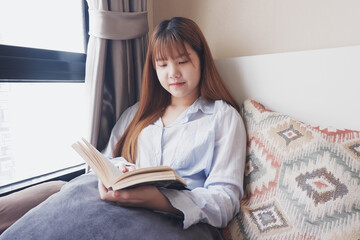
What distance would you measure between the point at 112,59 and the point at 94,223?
0.89 m

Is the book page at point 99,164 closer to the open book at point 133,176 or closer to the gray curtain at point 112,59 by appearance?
the open book at point 133,176

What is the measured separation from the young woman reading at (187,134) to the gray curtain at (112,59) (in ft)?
0.62

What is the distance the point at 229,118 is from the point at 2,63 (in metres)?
1.02

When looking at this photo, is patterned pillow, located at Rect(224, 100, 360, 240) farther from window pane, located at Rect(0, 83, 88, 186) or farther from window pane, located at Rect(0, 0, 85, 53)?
window pane, located at Rect(0, 0, 85, 53)

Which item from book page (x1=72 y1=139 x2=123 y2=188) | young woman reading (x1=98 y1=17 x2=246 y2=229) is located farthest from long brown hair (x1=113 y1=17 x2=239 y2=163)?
book page (x1=72 y1=139 x2=123 y2=188)

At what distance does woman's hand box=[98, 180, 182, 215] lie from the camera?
68 cm

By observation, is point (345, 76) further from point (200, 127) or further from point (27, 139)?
point (27, 139)

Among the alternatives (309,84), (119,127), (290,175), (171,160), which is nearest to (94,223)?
(171,160)

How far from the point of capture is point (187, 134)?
984 millimetres

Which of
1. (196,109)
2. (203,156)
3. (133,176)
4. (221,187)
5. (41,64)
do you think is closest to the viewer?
(133,176)

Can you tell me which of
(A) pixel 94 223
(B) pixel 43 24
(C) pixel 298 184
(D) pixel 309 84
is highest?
(B) pixel 43 24

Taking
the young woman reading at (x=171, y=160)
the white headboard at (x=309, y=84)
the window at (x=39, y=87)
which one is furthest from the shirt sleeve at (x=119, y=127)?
the white headboard at (x=309, y=84)

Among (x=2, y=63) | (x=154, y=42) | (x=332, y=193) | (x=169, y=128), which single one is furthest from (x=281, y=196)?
(x=2, y=63)

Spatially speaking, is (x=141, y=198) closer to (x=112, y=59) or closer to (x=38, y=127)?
(x=112, y=59)
